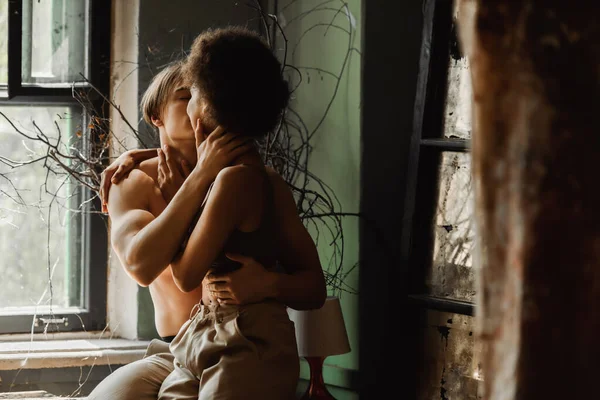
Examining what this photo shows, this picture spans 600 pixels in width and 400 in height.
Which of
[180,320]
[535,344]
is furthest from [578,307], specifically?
[180,320]

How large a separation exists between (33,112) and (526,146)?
284 cm

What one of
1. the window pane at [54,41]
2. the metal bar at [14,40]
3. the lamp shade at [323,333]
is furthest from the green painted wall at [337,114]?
→ the metal bar at [14,40]

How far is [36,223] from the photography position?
10.2 feet

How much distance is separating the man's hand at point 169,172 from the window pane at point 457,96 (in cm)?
85

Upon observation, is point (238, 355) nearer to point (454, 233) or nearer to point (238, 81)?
point (238, 81)

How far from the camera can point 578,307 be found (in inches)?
20.2

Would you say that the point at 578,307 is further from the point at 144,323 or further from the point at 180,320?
the point at 144,323

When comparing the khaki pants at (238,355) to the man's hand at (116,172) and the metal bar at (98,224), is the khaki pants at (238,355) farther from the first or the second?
the metal bar at (98,224)

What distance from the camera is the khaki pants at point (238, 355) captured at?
5.16 ft

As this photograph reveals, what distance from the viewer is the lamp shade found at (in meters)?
2.35

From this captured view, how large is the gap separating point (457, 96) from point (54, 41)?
1.56 m

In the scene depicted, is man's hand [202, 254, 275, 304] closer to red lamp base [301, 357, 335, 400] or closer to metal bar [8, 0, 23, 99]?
red lamp base [301, 357, 335, 400]

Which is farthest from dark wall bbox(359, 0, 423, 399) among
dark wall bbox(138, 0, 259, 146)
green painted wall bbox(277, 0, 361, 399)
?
dark wall bbox(138, 0, 259, 146)

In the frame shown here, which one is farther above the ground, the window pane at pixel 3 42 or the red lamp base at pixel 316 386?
the window pane at pixel 3 42
